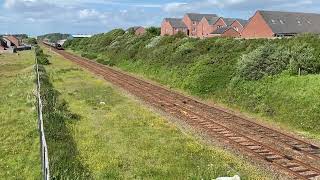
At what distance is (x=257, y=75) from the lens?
3147 centimetres

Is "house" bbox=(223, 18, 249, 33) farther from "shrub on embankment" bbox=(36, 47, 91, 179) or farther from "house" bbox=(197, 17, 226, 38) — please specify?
"shrub on embankment" bbox=(36, 47, 91, 179)

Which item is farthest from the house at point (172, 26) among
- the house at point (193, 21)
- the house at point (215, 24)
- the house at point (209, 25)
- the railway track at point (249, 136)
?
the railway track at point (249, 136)

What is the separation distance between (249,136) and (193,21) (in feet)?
360

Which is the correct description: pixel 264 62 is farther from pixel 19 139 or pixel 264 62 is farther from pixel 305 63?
pixel 19 139

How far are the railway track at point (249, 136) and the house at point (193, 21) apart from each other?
313 feet

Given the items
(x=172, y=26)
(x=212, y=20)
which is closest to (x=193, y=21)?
(x=212, y=20)

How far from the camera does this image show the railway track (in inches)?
658

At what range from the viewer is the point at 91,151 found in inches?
715

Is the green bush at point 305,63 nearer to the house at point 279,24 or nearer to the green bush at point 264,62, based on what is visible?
the green bush at point 264,62

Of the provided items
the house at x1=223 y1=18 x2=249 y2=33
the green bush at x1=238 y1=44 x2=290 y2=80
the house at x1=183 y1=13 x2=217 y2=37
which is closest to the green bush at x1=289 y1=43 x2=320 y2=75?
the green bush at x1=238 y1=44 x2=290 y2=80

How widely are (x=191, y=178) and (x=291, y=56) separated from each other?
18.8m

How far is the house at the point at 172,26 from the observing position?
121850mm

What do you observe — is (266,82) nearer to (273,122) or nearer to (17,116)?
(273,122)

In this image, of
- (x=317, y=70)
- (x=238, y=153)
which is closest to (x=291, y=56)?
(x=317, y=70)
